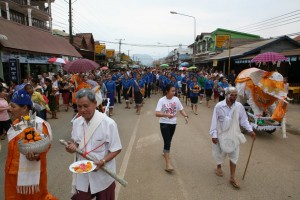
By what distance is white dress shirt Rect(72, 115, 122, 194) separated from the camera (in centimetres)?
281

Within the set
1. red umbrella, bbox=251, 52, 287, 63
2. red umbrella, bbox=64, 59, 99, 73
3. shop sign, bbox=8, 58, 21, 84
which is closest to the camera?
red umbrella, bbox=64, 59, 99, 73

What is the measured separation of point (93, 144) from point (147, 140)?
5301 millimetres

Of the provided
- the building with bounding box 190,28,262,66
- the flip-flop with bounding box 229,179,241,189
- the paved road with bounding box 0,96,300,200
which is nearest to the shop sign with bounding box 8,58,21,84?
the paved road with bounding box 0,96,300,200

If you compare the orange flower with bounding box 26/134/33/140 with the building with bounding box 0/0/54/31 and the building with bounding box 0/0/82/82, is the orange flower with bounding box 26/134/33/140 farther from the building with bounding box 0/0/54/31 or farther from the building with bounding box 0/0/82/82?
the building with bounding box 0/0/54/31

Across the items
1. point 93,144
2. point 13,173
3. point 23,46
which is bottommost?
point 13,173

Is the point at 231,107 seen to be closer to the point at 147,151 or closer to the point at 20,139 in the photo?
the point at 147,151

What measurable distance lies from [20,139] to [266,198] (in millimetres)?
3803

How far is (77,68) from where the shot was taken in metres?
9.20

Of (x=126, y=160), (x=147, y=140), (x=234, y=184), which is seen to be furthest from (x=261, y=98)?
(x=126, y=160)

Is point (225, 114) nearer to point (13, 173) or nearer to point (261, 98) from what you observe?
point (13, 173)

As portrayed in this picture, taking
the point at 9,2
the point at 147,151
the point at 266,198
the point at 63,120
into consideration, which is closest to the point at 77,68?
the point at 63,120

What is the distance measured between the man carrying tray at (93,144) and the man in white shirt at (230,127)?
8.78 ft

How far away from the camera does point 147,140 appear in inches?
316

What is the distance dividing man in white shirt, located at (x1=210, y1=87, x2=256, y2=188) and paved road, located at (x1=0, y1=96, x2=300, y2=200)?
543 mm
